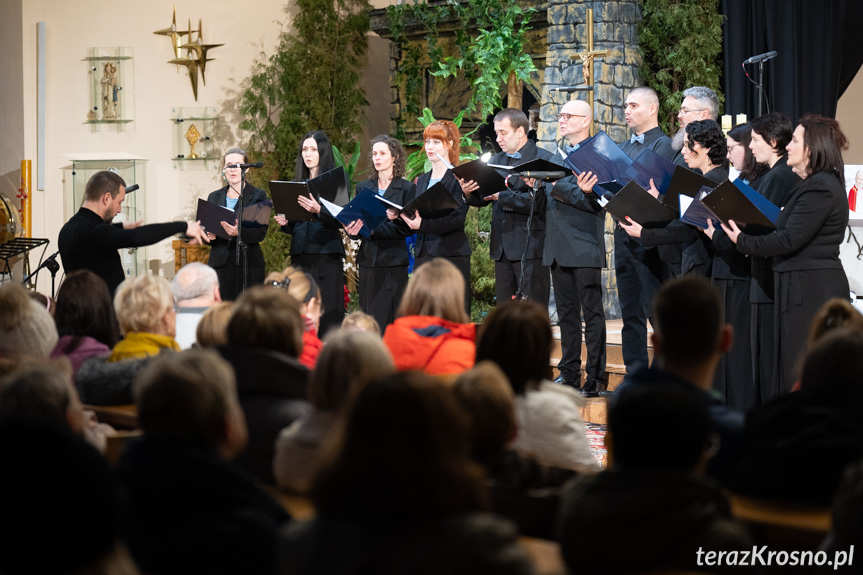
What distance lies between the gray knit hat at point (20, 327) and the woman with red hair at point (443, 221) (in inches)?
108

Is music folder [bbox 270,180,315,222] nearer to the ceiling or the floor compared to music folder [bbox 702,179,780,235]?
nearer to the ceiling

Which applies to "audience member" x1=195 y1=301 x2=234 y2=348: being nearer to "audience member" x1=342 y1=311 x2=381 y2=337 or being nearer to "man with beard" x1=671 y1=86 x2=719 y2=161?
"audience member" x1=342 y1=311 x2=381 y2=337

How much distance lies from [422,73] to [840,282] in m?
6.81

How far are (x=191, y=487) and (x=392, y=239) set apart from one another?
4212mm

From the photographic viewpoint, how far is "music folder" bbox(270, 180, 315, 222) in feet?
18.1

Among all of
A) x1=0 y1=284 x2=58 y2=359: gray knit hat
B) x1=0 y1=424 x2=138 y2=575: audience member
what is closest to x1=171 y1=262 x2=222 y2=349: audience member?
x1=0 y1=284 x2=58 y2=359: gray knit hat

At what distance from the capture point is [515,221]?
5566 mm

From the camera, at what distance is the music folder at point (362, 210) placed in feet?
17.4

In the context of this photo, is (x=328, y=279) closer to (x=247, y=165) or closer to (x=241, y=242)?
(x=241, y=242)

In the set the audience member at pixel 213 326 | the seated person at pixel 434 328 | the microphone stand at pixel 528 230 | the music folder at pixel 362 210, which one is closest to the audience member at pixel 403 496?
the seated person at pixel 434 328

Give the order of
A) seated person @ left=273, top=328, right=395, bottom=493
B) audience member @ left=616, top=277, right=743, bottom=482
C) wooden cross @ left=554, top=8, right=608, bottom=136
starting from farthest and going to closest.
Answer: wooden cross @ left=554, top=8, right=608, bottom=136, audience member @ left=616, top=277, right=743, bottom=482, seated person @ left=273, top=328, right=395, bottom=493

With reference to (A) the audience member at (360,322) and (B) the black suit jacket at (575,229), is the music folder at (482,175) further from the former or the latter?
(A) the audience member at (360,322)

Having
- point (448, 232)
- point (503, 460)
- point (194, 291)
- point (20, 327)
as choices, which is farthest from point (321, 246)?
point (503, 460)

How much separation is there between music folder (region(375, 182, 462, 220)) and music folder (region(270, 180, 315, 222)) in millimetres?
521
